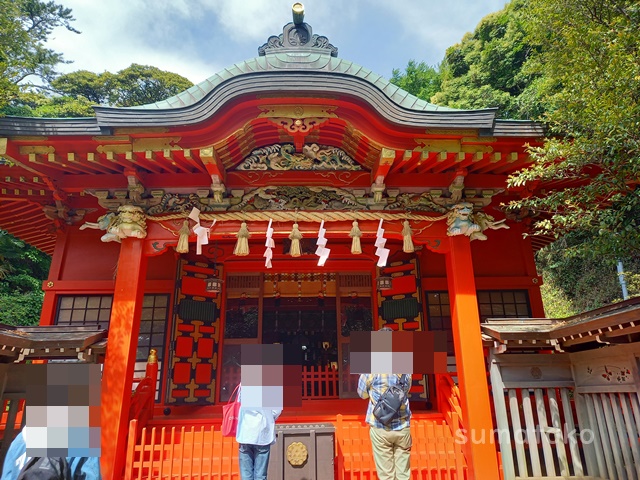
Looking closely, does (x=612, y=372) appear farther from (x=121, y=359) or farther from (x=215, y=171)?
(x=121, y=359)

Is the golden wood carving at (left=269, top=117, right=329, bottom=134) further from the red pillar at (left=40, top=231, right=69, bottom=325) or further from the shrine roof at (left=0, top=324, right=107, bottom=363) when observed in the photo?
the red pillar at (left=40, top=231, right=69, bottom=325)

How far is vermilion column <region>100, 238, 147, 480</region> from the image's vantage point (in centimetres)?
496

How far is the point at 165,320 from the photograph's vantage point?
24.7 ft

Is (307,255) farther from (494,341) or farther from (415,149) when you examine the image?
(494,341)

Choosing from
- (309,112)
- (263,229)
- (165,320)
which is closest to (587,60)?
(309,112)

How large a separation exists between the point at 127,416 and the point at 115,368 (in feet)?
2.15

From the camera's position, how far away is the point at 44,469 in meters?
2.95

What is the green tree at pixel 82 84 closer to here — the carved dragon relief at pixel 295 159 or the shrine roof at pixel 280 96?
the shrine roof at pixel 280 96

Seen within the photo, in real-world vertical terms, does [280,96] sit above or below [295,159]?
above

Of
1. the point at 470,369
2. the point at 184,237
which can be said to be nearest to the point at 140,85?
the point at 184,237

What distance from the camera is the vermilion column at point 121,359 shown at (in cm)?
496

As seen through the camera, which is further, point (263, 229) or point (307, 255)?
point (307, 255)

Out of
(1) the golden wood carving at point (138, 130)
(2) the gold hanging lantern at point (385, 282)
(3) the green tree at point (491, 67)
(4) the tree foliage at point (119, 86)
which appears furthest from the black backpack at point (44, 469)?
(4) the tree foliage at point (119, 86)

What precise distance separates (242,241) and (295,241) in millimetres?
754
